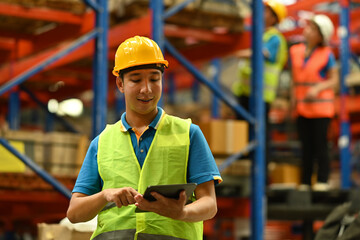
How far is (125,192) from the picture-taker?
101 inches

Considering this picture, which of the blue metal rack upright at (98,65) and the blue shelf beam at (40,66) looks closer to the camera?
the blue shelf beam at (40,66)

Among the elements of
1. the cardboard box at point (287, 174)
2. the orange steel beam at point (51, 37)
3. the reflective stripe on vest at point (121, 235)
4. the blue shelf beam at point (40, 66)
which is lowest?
the cardboard box at point (287, 174)

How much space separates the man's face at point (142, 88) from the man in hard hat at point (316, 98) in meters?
5.14

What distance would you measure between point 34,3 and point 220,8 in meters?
2.23

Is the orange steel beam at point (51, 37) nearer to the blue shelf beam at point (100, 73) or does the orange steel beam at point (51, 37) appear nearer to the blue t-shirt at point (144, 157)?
the blue shelf beam at point (100, 73)

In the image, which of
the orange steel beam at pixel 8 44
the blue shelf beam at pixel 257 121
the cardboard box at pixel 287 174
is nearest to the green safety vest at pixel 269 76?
the blue shelf beam at pixel 257 121

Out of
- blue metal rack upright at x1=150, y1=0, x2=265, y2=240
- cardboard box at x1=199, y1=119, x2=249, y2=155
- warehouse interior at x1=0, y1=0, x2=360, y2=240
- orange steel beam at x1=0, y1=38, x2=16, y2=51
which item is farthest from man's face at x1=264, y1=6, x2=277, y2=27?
orange steel beam at x1=0, y1=38, x2=16, y2=51

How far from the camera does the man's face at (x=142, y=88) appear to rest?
2871mm

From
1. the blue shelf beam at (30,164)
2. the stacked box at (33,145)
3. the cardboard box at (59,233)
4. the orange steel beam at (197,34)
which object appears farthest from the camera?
the orange steel beam at (197,34)

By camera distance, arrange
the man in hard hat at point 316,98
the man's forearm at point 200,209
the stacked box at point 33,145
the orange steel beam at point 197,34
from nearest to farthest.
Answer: the man's forearm at point 200,209 → the stacked box at point 33,145 → the man in hard hat at point 316,98 → the orange steel beam at point 197,34

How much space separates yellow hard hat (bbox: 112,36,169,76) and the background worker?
524 centimetres

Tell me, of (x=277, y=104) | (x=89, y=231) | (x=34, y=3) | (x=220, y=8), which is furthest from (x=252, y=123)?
(x=277, y=104)

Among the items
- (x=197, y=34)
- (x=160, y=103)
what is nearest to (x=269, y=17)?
(x=197, y=34)

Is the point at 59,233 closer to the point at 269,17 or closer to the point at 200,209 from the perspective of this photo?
the point at 200,209
